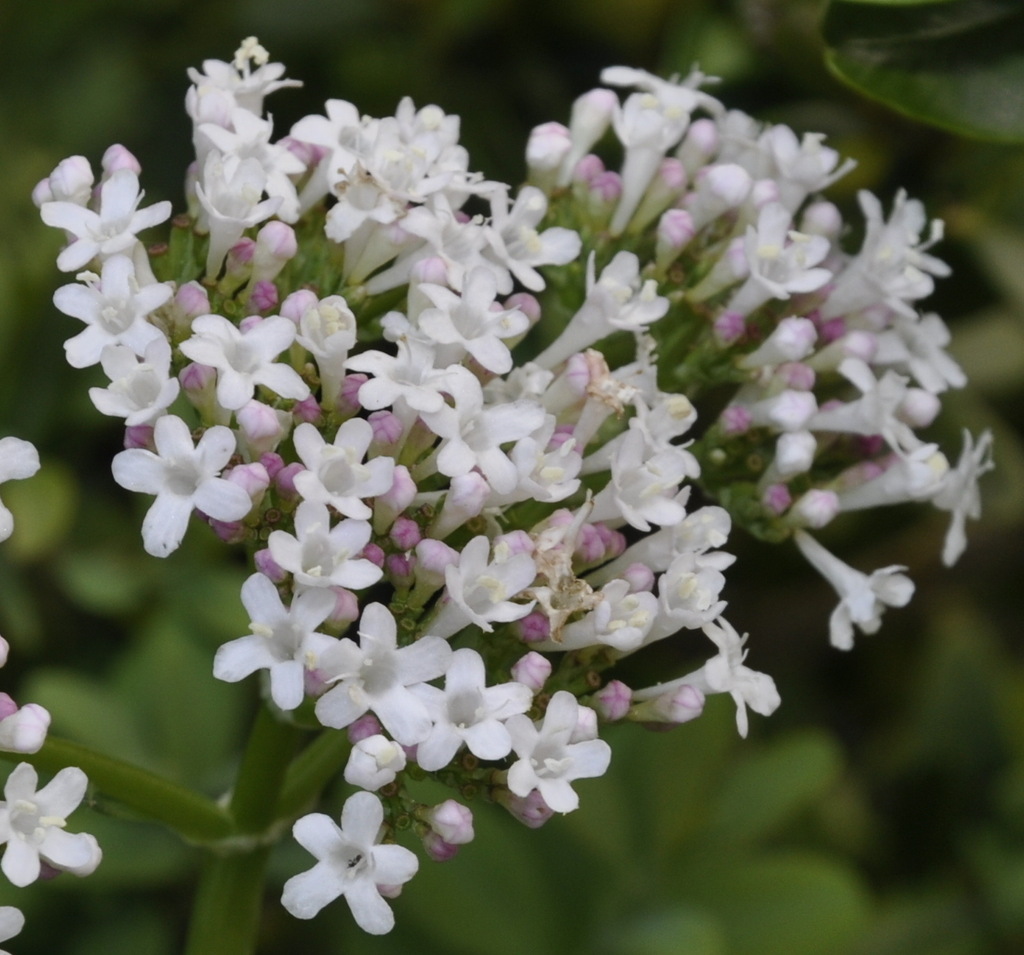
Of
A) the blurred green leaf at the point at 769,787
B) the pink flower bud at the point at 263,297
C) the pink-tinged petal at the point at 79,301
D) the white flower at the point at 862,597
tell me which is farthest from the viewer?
the blurred green leaf at the point at 769,787

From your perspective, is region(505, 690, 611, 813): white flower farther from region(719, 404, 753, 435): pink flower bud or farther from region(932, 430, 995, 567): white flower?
region(932, 430, 995, 567): white flower

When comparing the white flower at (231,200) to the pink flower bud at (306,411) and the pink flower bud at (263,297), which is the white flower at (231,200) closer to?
the pink flower bud at (263,297)

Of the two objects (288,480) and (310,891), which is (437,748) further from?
(288,480)

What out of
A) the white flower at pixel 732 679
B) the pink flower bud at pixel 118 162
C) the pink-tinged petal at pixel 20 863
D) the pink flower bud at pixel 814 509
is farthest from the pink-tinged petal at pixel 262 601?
the pink flower bud at pixel 814 509

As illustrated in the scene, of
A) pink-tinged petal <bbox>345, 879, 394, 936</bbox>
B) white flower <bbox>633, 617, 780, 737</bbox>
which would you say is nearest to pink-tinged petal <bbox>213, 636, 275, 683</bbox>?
pink-tinged petal <bbox>345, 879, 394, 936</bbox>

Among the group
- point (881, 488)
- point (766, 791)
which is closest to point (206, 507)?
point (881, 488)

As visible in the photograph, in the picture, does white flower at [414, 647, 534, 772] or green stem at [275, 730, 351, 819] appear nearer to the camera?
white flower at [414, 647, 534, 772]
